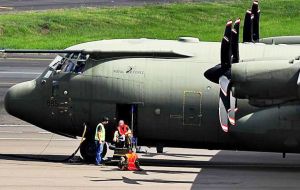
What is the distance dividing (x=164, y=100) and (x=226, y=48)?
13.2 feet

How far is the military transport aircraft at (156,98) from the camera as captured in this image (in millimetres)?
27047

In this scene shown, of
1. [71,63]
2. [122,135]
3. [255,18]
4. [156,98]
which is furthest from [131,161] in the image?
[255,18]

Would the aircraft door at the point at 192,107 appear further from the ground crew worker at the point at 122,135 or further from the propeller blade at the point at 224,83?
the propeller blade at the point at 224,83

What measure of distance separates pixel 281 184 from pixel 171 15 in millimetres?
46744

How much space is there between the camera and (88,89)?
28.4 metres

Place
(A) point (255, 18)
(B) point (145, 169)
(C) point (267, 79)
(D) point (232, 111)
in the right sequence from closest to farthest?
(C) point (267, 79) < (D) point (232, 111) < (B) point (145, 169) < (A) point (255, 18)

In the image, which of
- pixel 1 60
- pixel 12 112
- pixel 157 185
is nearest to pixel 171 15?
pixel 1 60

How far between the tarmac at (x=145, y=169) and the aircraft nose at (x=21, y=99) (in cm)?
169

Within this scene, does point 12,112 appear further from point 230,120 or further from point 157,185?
point 230,120

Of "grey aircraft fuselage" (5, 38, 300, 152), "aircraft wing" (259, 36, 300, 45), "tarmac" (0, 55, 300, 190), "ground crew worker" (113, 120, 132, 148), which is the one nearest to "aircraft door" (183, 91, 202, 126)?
"grey aircraft fuselage" (5, 38, 300, 152)

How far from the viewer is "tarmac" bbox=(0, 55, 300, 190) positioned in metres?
25.2

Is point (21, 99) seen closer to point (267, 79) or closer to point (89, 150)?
point (89, 150)

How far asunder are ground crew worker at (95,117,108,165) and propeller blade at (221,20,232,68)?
5337 mm

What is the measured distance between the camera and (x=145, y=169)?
91.7 ft
